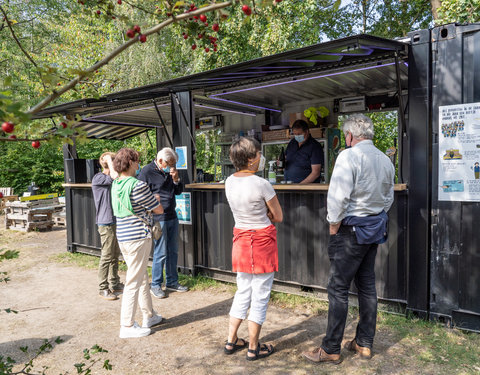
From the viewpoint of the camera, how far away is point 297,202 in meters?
4.50

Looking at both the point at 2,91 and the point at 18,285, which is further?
the point at 18,285

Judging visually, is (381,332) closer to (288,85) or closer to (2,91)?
(2,91)

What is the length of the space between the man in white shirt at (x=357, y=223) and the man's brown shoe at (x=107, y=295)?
8.95 ft

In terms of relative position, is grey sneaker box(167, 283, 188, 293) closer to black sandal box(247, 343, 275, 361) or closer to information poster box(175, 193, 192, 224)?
information poster box(175, 193, 192, 224)

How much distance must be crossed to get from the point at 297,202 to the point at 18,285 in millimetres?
4228

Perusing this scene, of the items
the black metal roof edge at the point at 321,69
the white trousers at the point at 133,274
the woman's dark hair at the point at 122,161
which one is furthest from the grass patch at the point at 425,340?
the black metal roof edge at the point at 321,69

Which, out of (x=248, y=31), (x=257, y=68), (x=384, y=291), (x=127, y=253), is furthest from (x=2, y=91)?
(x=248, y=31)

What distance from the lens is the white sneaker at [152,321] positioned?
3.74m

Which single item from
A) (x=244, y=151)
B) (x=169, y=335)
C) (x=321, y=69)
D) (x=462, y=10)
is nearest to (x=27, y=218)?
(x=169, y=335)

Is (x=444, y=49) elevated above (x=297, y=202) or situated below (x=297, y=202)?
above

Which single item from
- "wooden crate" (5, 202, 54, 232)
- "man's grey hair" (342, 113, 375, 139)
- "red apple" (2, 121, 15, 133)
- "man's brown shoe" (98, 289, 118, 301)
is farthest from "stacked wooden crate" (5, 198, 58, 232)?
"red apple" (2, 121, 15, 133)

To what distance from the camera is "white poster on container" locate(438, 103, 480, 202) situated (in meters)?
3.39

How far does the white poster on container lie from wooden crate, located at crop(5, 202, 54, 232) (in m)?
9.88

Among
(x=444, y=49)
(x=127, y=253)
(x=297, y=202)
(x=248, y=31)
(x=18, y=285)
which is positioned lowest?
(x=18, y=285)
